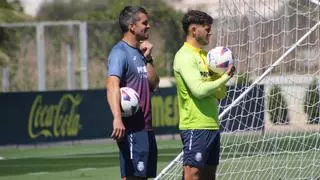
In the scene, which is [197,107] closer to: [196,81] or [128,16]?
[196,81]

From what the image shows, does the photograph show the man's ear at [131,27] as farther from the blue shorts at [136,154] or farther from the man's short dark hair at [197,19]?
the blue shorts at [136,154]

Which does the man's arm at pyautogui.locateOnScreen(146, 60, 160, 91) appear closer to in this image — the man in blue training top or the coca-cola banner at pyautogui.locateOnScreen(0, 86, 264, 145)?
the man in blue training top

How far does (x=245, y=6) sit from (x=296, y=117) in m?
2.86

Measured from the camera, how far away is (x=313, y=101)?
1455cm

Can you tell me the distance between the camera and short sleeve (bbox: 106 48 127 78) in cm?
891

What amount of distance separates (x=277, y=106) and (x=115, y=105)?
7.37 metres

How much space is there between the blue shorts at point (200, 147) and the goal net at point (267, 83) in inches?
101

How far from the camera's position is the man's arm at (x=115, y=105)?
8.70 m

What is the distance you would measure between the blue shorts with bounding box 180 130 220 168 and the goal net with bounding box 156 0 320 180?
2.57 m

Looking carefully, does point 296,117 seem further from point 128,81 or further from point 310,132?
point 128,81

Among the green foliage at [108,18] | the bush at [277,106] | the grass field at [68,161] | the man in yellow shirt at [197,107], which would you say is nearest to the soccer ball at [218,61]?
the man in yellow shirt at [197,107]

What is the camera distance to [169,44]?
2870 cm

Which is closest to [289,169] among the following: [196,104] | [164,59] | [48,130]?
[196,104]

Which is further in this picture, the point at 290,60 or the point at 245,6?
the point at 290,60
